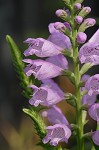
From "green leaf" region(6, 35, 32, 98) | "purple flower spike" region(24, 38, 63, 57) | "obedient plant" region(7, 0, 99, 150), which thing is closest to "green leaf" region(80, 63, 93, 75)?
"obedient plant" region(7, 0, 99, 150)

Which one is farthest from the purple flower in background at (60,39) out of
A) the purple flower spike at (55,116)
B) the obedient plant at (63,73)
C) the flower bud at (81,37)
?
the purple flower spike at (55,116)

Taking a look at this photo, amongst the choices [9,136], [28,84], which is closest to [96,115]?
[28,84]

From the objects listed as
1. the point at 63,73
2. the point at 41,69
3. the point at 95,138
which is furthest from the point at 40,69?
the point at 95,138

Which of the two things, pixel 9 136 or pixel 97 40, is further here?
pixel 9 136

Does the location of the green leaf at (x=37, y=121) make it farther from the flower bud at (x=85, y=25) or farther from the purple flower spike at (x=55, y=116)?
the flower bud at (x=85, y=25)

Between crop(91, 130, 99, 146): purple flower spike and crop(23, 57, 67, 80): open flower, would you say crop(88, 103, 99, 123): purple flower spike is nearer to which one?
crop(91, 130, 99, 146): purple flower spike

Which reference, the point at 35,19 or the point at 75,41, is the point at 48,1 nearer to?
the point at 35,19

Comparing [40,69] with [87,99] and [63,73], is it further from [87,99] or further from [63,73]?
[87,99]

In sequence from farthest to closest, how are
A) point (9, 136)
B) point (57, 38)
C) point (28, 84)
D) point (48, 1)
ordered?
point (48, 1) → point (9, 136) → point (57, 38) → point (28, 84)
